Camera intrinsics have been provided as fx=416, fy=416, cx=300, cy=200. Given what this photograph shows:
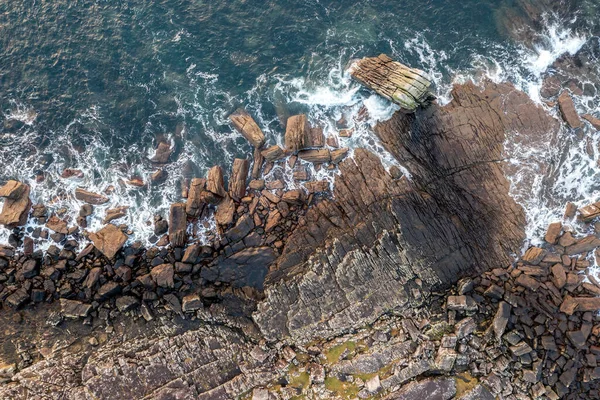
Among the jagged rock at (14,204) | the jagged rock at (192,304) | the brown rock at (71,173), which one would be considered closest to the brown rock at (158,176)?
the brown rock at (71,173)

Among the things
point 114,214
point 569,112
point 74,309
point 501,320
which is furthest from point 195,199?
point 569,112

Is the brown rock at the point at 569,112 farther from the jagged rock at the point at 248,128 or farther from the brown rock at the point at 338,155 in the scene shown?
the jagged rock at the point at 248,128

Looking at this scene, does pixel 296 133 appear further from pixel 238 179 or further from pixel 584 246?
pixel 584 246

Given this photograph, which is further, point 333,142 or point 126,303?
point 333,142

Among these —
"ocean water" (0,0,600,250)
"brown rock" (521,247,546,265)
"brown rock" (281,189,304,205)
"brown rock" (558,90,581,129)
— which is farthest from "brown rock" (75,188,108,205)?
"brown rock" (558,90,581,129)

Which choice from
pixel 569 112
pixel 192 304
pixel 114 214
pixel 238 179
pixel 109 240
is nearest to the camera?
pixel 192 304

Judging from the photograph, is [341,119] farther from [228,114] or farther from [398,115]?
[228,114]
